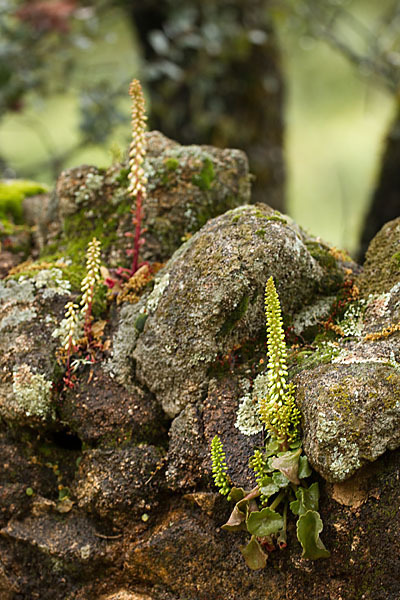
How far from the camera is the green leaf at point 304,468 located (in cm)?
216

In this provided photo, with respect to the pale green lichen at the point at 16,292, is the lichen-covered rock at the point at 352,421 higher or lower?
lower

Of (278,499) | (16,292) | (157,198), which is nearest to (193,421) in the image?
(278,499)

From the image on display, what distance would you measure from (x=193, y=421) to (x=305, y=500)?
0.56 metres

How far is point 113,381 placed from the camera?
2.71m

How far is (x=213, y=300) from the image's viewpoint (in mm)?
2539

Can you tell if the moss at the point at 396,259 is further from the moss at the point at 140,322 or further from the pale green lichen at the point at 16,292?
the pale green lichen at the point at 16,292

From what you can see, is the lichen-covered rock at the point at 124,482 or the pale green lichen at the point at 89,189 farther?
the pale green lichen at the point at 89,189

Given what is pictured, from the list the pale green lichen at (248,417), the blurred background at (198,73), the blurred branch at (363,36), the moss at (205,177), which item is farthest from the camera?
the blurred branch at (363,36)

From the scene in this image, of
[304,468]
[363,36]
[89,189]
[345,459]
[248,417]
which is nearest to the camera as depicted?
[345,459]

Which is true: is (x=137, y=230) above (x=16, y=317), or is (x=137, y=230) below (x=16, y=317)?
above

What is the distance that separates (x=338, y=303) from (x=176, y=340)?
2.44ft

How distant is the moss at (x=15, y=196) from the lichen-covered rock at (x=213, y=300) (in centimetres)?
177

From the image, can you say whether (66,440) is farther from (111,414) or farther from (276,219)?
(276,219)

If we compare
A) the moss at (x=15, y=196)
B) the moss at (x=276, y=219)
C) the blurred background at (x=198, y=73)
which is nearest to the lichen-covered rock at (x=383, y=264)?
the moss at (x=276, y=219)
